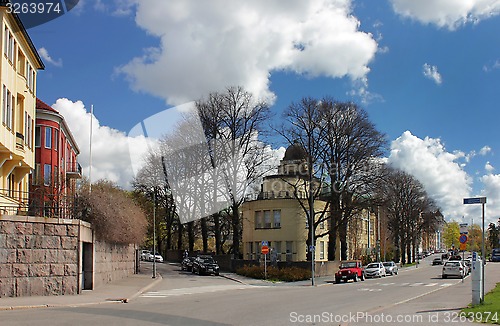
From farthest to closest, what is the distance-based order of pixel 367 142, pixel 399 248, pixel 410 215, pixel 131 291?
pixel 399 248 → pixel 410 215 → pixel 367 142 → pixel 131 291

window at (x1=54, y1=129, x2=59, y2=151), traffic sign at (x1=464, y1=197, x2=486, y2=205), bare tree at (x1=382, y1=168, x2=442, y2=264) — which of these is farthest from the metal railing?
bare tree at (x1=382, y1=168, x2=442, y2=264)

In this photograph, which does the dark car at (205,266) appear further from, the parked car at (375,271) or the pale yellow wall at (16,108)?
the pale yellow wall at (16,108)

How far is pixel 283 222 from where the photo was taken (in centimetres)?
6022

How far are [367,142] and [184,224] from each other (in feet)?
90.3

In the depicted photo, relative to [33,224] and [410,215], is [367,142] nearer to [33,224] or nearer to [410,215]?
[33,224]

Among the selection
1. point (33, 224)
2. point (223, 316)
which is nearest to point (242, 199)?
point (33, 224)

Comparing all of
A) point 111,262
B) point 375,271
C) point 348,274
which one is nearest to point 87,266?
point 111,262

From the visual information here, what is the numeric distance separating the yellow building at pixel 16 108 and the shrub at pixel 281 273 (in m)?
19.8

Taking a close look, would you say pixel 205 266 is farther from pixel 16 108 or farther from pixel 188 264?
pixel 16 108

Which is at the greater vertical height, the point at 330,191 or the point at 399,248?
the point at 330,191

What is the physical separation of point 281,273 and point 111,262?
55.8 feet

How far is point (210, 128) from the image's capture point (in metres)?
53.8

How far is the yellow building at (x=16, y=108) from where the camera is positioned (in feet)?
96.0

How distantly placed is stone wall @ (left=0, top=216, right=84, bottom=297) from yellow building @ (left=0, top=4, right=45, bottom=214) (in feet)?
8.06
